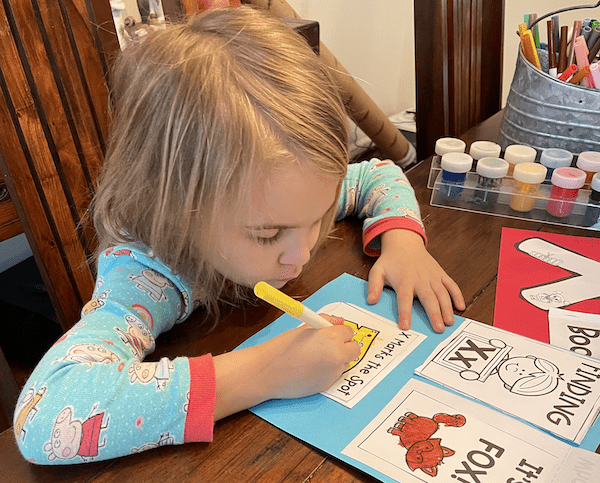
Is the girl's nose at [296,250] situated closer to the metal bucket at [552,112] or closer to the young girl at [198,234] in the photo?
the young girl at [198,234]

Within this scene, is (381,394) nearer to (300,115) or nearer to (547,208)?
(300,115)

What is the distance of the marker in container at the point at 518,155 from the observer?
2.69 feet

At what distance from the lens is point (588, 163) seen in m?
0.79

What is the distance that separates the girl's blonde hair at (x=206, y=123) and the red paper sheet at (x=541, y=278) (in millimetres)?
250

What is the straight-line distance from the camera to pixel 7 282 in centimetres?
145

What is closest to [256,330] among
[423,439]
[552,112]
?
[423,439]

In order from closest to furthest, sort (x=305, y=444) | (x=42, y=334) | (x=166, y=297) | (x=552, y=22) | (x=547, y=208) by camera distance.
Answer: (x=305, y=444) → (x=166, y=297) → (x=547, y=208) → (x=552, y=22) → (x=42, y=334)

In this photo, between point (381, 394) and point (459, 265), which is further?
point (459, 265)

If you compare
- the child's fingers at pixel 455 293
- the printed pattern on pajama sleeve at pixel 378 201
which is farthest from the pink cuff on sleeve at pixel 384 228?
the child's fingers at pixel 455 293

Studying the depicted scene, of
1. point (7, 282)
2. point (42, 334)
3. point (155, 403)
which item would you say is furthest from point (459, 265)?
point (7, 282)

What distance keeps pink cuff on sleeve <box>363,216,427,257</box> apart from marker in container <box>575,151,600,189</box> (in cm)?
27

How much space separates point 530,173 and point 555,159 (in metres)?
0.07

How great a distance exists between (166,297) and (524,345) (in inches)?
15.0

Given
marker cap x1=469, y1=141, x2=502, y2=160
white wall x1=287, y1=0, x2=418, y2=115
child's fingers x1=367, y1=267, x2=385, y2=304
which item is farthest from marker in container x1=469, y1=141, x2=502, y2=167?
white wall x1=287, y1=0, x2=418, y2=115
